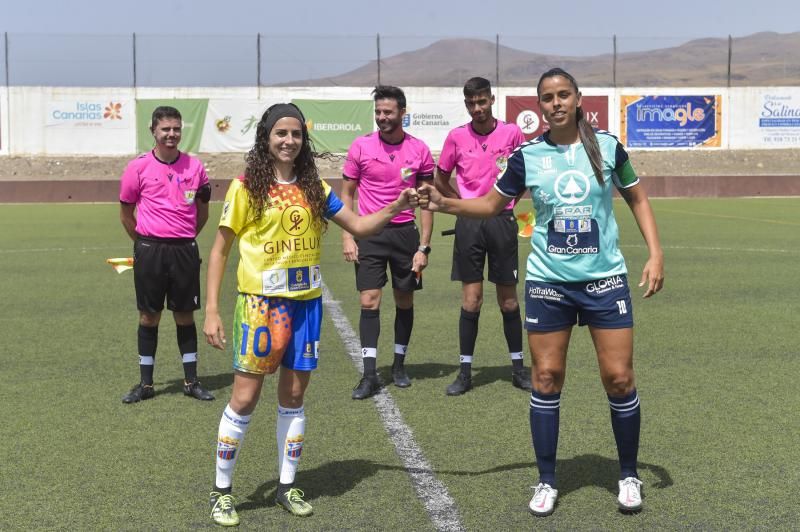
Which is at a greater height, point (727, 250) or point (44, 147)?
point (44, 147)

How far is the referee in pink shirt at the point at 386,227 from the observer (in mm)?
7406

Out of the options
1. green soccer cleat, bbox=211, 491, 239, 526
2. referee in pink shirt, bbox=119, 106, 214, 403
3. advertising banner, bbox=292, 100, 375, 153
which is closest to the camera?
green soccer cleat, bbox=211, 491, 239, 526

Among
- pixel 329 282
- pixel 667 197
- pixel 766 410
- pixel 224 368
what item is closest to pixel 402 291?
pixel 224 368

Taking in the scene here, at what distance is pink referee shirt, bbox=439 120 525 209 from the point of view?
7391mm

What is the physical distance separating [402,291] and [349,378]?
770 millimetres

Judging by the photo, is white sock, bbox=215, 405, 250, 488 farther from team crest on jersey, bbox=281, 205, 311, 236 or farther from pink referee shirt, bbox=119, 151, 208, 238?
pink referee shirt, bbox=119, 151, 208, 238

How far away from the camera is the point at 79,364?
821 cm

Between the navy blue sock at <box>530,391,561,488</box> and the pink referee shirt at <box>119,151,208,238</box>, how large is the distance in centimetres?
329

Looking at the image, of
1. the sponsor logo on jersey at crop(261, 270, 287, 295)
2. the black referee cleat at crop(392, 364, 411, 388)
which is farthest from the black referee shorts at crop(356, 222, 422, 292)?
the sponsor logo on jersey at crop(261, 270, 287, 295)

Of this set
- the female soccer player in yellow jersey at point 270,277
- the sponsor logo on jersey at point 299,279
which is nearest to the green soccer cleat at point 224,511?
the female soccer player in yellow jersey at point 270,277

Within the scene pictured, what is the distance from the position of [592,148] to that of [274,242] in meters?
1.53

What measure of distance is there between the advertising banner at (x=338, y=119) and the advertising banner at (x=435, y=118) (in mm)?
2229

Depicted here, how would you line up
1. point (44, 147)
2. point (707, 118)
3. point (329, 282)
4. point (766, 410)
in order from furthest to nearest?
point (707, 118)
point (44, 147)
point (329, 282)
point (766, 410)

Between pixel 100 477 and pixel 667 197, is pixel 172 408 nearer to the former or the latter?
pixel 100 477
